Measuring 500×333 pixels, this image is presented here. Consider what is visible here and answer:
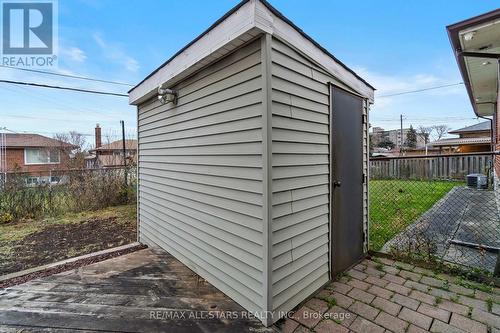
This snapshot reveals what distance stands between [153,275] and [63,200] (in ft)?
17.7

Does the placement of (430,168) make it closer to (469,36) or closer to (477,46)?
(477,46)

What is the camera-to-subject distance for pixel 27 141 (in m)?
18.5

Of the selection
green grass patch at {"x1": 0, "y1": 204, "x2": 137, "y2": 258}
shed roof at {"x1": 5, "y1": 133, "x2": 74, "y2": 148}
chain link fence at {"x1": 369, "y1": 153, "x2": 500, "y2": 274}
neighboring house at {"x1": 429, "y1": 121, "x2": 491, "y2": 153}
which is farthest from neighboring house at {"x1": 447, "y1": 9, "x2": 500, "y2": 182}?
shed roof at {"x1": 5, "y1": 133, "x2": 74, "y2": 148}

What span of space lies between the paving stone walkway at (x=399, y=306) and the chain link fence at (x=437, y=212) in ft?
1.67

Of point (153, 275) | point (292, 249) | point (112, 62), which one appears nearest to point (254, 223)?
point (292, 249)

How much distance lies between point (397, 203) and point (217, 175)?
5.99 meters

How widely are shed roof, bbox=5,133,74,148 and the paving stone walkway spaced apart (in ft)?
65.9

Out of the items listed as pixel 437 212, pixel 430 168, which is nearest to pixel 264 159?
pixel 437 212

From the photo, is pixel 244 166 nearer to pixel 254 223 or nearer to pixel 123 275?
pixel 254 223

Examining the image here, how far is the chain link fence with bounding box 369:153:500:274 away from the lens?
3207 mm

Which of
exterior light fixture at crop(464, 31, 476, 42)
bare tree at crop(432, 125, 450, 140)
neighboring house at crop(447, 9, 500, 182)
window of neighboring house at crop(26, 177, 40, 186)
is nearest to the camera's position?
neighboring house at crop(447, 9, 500, 182)

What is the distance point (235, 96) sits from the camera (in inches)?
88.1

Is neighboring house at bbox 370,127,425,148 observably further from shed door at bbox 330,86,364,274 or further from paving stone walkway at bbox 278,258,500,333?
paving stone walkway at bbox 278,258,500,333

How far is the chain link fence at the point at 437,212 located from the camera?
Answer: 10.5ft
